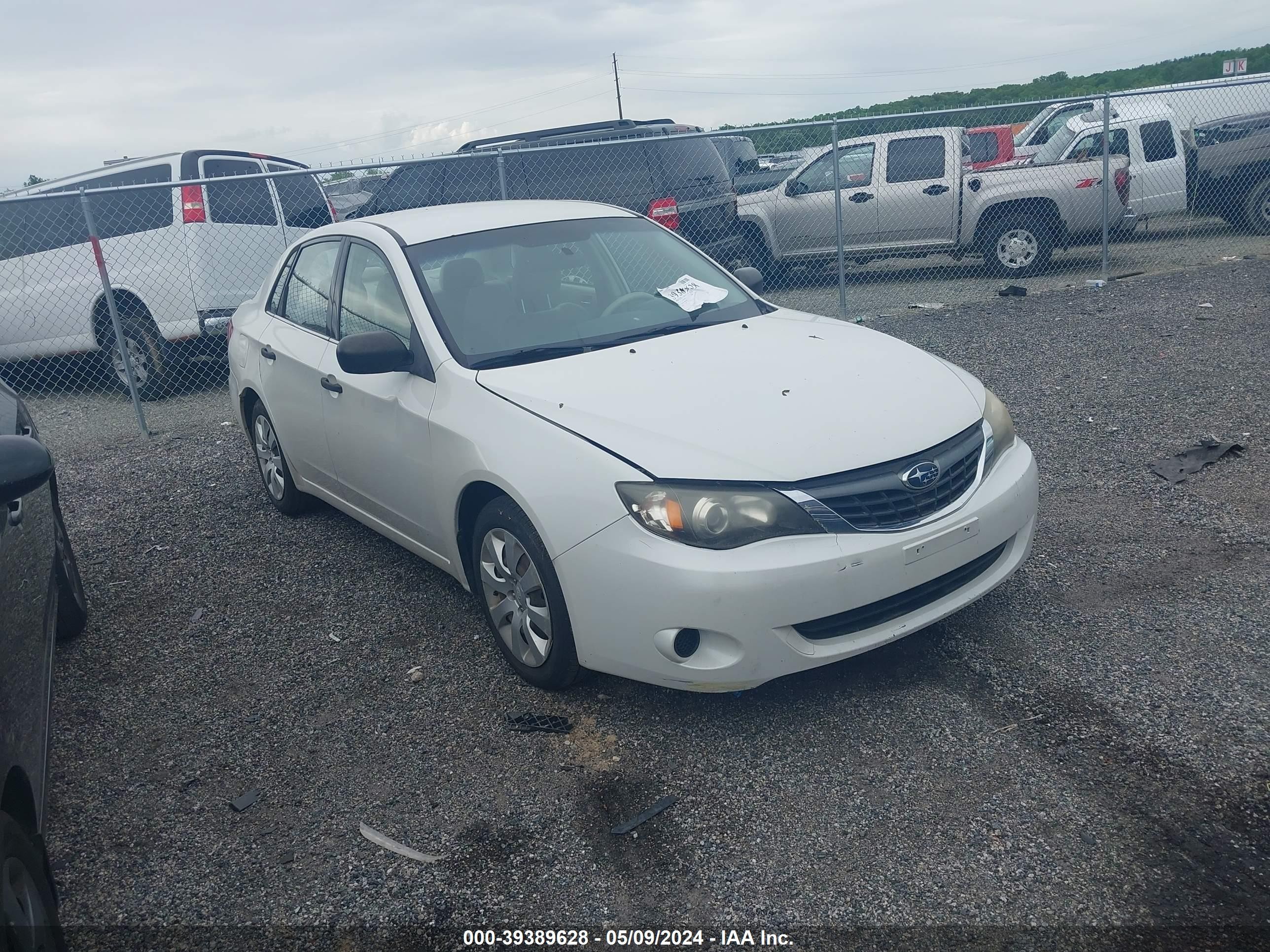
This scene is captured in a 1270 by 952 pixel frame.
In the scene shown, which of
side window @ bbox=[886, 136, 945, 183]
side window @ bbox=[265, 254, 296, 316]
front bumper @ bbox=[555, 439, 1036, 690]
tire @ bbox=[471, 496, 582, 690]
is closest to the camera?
front bumper @ bbox=[555, 439, 1036, 690]

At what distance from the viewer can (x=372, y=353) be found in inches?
163

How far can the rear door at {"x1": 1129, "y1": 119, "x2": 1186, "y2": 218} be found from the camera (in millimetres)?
12148

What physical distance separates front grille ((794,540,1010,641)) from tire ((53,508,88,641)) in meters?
3.09

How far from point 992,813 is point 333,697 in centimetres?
242

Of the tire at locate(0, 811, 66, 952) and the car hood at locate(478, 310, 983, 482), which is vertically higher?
the car hood at locate(478, 310, 983, 482)

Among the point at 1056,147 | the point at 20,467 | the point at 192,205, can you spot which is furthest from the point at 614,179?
the point at 20,467

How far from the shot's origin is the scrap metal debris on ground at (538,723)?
3.66 metres

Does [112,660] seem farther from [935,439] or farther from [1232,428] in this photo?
[1232,428]

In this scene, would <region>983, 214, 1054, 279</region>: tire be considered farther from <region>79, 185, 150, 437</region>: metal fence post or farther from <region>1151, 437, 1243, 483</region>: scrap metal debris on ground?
<region>79, 185, 150, 437</region>: metal fence post

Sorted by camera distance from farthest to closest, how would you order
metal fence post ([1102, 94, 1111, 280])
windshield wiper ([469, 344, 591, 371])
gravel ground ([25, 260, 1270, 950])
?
metal fence post ([1102, 94, 1111, 280])
windshield wiper ([469, 344, 591, 371])
gravel ground ([25, 260, 1270, 950])

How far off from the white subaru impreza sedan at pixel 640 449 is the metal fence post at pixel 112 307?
13.0ft

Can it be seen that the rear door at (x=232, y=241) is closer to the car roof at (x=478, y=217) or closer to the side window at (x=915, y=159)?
the car roof at (x=478, y=217)

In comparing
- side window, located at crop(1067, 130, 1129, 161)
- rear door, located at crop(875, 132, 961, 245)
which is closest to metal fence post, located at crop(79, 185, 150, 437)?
rear door, located at crop(875, 132, 961, 245)

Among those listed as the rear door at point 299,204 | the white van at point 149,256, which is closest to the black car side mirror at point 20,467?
the white van at point 149,256
